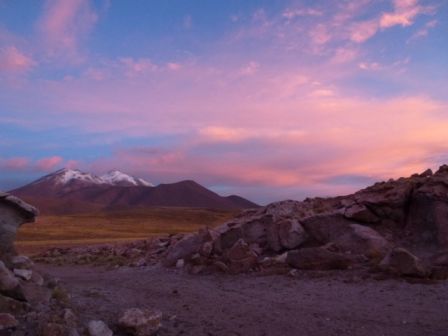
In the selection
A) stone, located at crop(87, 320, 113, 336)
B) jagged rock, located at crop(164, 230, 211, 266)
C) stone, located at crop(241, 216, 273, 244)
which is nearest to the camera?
stone, located at crop(87, 320, 113, 336)

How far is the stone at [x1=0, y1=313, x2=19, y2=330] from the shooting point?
35.0ft

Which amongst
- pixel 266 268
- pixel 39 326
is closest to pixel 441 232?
pixel 266 268

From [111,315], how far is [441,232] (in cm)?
1388

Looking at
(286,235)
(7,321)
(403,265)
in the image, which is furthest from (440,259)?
(7,321)

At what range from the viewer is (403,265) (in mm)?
18000

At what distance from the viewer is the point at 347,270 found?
1966 centimetres

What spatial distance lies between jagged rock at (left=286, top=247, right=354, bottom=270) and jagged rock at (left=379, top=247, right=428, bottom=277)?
174 cm

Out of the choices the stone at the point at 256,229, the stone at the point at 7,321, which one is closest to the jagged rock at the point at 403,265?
the stone at the point at 256,229

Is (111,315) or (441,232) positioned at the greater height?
(441,232)

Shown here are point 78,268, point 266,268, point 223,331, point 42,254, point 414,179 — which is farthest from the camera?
point 42,254

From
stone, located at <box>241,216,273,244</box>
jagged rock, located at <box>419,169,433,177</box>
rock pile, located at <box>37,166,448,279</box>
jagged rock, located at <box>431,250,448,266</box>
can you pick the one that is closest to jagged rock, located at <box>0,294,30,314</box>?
rock pile, located at <box>37,166,448,279</box>

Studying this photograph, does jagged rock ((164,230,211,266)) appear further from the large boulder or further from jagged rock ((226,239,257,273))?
the large boulder

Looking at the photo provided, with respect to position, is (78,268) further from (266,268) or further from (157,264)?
(266,268)

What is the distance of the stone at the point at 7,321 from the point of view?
35.0ft
